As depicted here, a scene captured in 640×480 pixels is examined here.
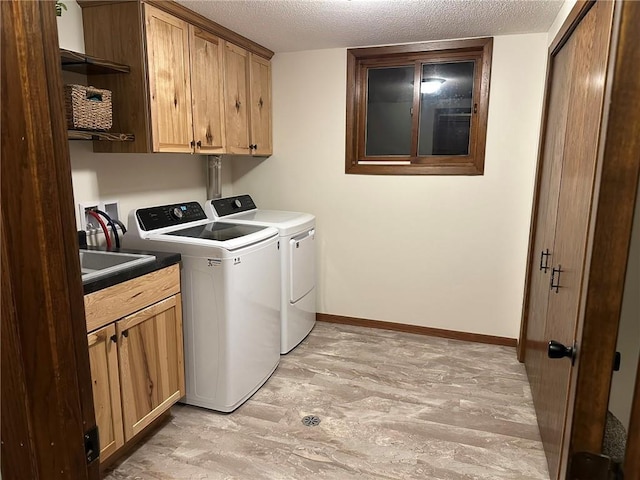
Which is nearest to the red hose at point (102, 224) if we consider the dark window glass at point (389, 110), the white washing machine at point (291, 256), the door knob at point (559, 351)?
the white washing machine at point (291, 256)

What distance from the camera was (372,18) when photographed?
2760 millimetres

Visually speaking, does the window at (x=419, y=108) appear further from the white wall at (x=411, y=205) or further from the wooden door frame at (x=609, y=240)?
the wooden door frame at (x=609, y=240)

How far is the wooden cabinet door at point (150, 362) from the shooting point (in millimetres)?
2049

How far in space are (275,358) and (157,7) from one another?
2201 millimetres

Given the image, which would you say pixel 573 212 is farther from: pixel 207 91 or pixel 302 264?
pixel 207 91

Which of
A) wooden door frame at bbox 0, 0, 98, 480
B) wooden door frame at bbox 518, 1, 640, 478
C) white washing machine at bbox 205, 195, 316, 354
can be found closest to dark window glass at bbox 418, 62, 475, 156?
white washing machine at bbox 205, 195, 316, 354

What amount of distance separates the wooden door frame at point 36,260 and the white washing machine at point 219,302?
1671mm

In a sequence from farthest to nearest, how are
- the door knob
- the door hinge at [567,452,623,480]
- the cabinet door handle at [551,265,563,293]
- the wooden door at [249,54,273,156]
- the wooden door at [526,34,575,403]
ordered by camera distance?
1. the wooden door at [249,54,273,156]
2. the wooden door at [526,34,575,403]
3. the cabinet door handle at [551,265,563,293]
4. the door knob
5. the door hinge at [567,452,623,480]

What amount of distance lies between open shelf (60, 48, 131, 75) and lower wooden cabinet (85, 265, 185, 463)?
3.55 ft

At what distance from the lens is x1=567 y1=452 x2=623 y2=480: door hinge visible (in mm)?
761

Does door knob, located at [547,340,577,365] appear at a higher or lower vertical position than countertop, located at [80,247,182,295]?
higher

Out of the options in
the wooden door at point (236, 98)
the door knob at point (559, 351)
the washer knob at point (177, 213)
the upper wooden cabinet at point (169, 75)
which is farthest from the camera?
the wooden door at point (236, 98)

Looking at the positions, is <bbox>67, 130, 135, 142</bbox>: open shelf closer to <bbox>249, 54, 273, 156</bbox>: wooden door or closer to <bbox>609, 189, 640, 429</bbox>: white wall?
<bbox>249, 54, 273, 156</bbox>: wooden door

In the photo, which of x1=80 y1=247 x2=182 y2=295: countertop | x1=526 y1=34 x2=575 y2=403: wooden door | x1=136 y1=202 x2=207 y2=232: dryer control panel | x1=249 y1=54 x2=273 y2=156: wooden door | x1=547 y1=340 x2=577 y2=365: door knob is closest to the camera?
x1=547 y1=340 x2=577 y2=365: door knob
